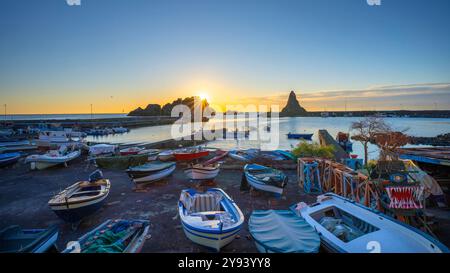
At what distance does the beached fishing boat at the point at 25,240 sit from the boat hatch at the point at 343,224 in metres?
7.30

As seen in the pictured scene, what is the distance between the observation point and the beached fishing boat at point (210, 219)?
244 inches

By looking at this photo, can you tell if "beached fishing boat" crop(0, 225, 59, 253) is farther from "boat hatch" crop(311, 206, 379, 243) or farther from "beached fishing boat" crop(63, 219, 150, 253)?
"boat hatch" crop(311, 206, 379, 243)

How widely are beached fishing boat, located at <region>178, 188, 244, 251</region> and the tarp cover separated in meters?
0.69

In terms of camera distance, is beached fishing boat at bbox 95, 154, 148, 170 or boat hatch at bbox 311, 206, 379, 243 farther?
beached fishing boat at bbox 95, 154, 148, 170

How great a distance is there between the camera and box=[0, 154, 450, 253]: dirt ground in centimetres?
768

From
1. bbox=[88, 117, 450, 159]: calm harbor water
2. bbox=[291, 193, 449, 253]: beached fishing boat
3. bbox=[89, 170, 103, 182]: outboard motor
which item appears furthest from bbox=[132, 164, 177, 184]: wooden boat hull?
bbox=[88, 117, 450, 159]: calm harbor water

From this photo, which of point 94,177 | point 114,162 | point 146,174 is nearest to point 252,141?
point 114,162

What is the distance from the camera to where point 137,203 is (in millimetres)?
11109

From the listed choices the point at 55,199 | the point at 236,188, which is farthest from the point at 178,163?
the point at 55,199

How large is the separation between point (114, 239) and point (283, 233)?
14.4ft

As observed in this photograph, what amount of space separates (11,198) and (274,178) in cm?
1413

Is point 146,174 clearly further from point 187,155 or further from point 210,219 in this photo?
point 187,155

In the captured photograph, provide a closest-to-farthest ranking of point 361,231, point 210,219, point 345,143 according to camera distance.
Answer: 1. point 361,231
2. point 210,219
3. point 345,143
